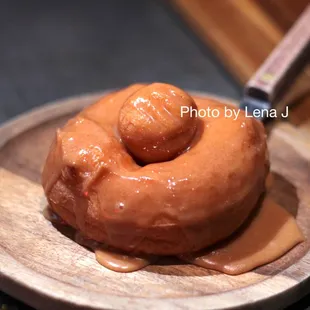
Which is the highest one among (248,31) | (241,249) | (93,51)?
(248,31)

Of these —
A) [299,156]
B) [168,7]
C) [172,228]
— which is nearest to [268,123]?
[299,156]

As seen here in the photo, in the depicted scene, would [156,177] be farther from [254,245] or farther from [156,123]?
[254,245]

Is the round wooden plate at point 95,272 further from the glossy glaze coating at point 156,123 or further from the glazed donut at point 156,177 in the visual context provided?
the glossy glaze coating at point 156,123

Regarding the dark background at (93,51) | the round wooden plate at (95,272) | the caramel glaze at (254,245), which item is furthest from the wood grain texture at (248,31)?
the caramel glaze at (254,245)

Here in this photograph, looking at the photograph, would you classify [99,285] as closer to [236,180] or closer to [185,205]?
[185,205]

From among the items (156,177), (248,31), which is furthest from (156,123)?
(248,31)

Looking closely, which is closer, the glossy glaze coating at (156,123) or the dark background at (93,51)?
the glossy glaze coating at (156,123)
